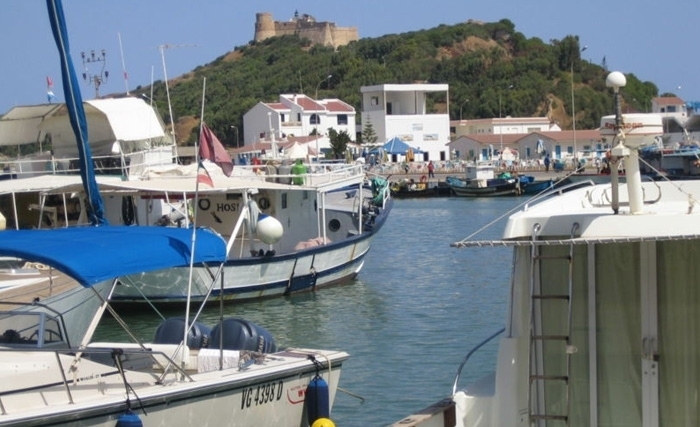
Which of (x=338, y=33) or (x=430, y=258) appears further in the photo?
(x=338, y=33)

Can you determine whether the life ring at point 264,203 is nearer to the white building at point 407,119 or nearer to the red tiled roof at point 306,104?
the red tiled roof at point 306,104

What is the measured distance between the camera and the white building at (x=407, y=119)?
3730 inches

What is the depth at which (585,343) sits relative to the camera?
7.69 m

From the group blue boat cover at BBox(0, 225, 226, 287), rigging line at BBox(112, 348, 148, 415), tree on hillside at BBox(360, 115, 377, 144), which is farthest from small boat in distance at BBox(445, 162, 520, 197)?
rigging line at BBox(112, 348, 148, 415)

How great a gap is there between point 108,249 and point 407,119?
85.8m

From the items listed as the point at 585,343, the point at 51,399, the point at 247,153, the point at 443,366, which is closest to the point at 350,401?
the point at 443,366

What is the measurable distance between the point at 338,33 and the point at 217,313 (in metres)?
173

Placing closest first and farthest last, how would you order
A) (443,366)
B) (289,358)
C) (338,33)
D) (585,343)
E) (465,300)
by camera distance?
(585,343) < (289,358) < (443,366) < (465,300) < (338,33)

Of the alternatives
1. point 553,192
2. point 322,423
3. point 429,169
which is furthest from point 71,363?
point 429,169

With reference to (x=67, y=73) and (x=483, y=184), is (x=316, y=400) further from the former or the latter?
(x=483, y=184)

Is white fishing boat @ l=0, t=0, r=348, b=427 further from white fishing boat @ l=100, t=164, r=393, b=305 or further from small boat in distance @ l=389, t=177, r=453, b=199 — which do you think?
small boat in distance @ l=389, t=177, r=453, b=199

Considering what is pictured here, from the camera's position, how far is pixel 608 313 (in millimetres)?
7648

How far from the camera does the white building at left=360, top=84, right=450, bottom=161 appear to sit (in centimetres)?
9475

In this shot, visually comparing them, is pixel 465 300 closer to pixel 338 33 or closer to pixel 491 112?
pixel 491 112
